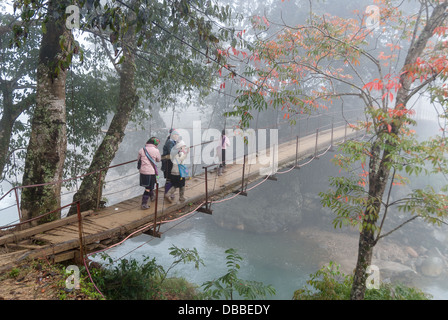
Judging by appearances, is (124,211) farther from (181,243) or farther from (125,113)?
(181,243)

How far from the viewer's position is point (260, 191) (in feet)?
58.6

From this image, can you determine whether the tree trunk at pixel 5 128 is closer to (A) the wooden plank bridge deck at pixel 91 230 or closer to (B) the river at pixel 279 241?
(A) the wooden plank bridge deck at pixel 91 230

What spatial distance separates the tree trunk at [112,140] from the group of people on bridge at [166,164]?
1.11 m

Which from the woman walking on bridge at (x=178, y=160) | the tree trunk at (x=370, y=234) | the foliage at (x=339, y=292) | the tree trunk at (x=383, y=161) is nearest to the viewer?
the tree trunk at (x=383, y=161)

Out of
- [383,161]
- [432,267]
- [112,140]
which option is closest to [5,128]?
[112,140]

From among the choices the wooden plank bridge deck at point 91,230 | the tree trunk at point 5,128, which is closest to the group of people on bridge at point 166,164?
the wooden plank bridge deck at point 91,230

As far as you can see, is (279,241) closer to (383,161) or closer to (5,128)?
(383,161)

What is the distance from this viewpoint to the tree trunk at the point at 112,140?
5543 mm

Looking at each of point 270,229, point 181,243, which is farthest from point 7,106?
point 270,229

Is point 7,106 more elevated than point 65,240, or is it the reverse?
point 7,106

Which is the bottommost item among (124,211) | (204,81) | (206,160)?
(206,160)

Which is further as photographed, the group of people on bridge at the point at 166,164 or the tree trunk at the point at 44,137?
the group of people on bridge at the point at 166,164
